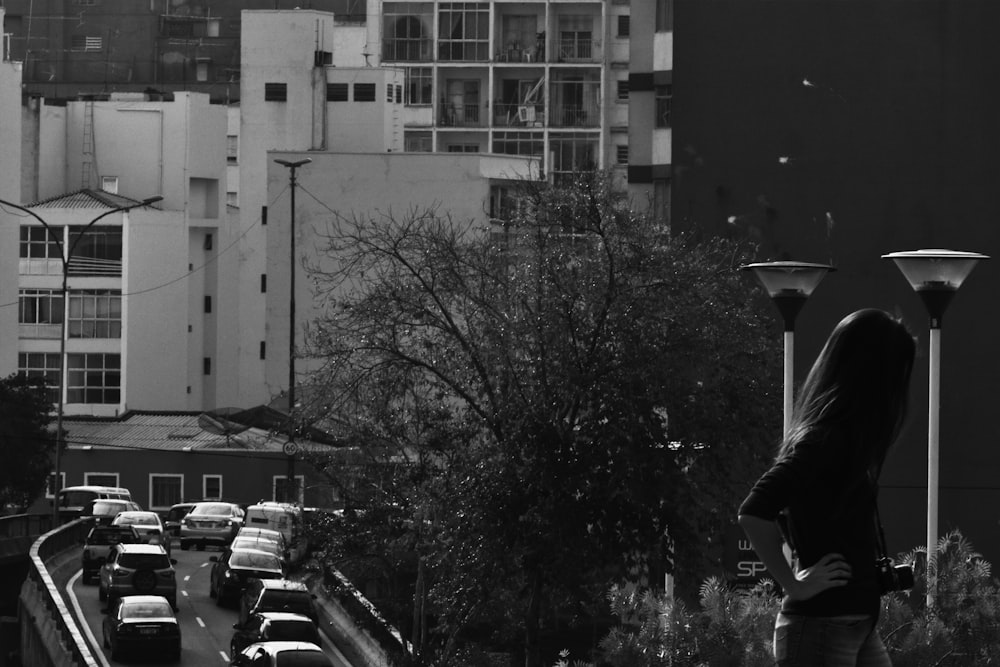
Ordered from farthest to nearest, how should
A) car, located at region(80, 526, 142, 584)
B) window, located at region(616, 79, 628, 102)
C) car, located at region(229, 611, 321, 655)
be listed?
window, located at region(616, 79, 628, 102), car, located at region(80, 526, 142, 584), car, located at region(229, 611, 321, 655)

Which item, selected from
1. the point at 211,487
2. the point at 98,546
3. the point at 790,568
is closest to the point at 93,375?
the point at 211,487

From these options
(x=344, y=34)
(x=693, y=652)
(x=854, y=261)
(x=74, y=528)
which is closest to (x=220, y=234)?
(x=344, y=34)

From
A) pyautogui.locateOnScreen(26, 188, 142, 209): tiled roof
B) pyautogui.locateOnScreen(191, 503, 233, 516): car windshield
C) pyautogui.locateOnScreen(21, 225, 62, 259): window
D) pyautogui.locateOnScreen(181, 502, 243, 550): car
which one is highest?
pyautogui.locateOnScreen(26, 188, 142, 209): tiled roof

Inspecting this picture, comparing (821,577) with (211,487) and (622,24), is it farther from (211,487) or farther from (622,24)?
(622,24)

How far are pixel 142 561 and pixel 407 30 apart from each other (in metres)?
66.5

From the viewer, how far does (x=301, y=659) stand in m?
27.2

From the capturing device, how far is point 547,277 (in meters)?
20.0

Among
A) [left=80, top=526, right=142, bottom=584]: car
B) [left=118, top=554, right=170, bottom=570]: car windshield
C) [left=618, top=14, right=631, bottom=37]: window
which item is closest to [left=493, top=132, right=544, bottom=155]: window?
[left=618, top=14, right=631, bottom=37]: window

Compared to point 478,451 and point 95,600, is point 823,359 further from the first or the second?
point 95,600

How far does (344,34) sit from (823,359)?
9907 cm

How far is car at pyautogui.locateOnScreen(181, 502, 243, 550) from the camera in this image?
5259cm

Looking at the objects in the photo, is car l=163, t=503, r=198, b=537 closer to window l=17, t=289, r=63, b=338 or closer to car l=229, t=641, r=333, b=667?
window l=17, t=289, r=63, b=338

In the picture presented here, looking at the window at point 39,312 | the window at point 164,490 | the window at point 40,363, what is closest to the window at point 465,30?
the window at point 39,312

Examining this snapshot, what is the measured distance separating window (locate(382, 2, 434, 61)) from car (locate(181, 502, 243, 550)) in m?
50.7
